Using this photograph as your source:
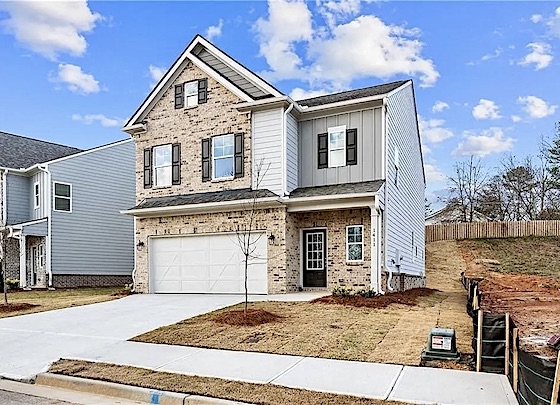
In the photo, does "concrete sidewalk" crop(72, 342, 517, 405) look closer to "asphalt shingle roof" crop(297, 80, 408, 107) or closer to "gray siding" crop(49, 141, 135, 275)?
"asphalt shingle roof" crop(297, 80, 408, 107)

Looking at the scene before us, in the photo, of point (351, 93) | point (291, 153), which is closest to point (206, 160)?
point (291, 153)

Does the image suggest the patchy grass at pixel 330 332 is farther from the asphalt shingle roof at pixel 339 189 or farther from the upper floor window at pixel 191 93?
the upper floor window at pixel 191 93

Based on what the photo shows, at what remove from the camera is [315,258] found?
54.9ft

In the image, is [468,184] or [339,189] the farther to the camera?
[468,184]

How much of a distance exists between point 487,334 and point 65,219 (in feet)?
73.6

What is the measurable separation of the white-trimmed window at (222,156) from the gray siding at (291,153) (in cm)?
213

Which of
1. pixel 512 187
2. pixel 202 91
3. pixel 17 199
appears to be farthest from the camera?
pixel 512 187

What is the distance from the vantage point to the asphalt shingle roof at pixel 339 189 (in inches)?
598

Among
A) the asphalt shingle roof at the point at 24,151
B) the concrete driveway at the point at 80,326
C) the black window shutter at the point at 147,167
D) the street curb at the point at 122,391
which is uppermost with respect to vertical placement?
the asphalt shingle roof at the point at 24,151

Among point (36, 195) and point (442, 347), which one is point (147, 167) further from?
point (442, 347)

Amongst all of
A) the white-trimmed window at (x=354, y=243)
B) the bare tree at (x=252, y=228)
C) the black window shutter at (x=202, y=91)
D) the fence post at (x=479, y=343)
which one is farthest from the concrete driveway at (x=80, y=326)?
the black window shutter at (x=202, y=91)

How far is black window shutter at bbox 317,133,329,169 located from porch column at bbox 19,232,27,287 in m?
15.0

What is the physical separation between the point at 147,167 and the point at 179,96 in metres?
3.08

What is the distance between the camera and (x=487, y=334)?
7.14 meters
